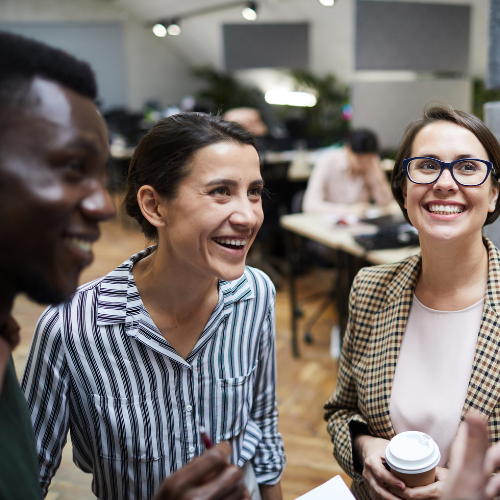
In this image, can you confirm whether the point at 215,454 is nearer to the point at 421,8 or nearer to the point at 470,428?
the point at 470,428

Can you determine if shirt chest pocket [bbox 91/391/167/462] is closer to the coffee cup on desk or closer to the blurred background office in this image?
the blurred background office

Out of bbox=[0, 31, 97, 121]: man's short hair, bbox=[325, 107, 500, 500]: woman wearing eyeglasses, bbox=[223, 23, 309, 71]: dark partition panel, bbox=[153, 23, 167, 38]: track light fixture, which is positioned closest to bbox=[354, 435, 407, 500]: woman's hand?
bbox=[325, 107, 500, 500]: woman wearing eyeglasses

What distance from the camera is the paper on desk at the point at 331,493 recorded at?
0.93 meters

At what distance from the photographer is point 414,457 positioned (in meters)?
0.92

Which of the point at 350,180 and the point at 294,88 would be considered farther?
the point at 294,88

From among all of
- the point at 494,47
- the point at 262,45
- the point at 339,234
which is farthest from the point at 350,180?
the point at 262,45

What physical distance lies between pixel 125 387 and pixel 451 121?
36.2 inches

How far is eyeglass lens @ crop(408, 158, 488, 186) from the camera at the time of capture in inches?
42.9

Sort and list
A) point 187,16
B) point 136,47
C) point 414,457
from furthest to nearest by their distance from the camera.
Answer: point 136,47
point 187,16
point 414,457

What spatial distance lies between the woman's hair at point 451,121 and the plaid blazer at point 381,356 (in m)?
0.18

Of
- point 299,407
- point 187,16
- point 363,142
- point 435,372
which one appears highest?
point 187,16

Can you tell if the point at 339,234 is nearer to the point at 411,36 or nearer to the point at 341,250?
the point at 341,250

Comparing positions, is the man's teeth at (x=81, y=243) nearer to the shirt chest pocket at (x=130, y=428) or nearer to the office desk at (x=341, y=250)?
the shirt chest pocket at (x=130, y=428)

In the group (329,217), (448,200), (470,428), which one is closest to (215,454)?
(470,428)
